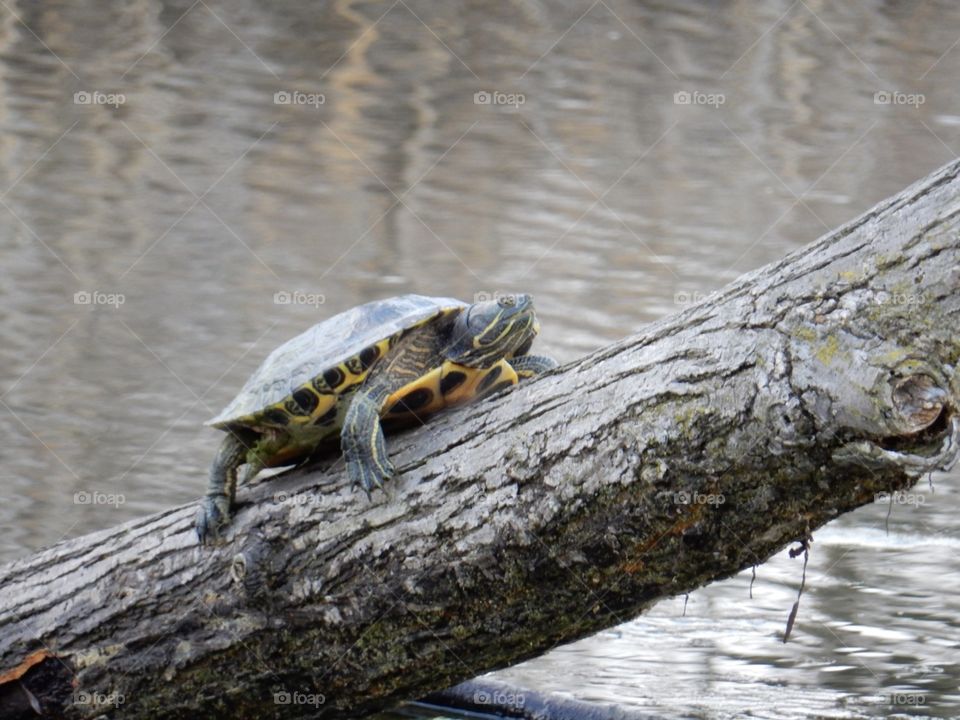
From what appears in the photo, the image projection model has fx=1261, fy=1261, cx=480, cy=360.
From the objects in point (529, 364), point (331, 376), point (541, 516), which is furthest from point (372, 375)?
point (541, 516)

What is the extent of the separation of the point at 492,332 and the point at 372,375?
0.31 meters

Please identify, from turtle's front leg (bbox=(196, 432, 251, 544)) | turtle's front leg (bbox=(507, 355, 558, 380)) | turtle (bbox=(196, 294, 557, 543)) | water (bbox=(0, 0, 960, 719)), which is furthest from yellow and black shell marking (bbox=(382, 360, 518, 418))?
water (bbox=(0, 0, 960, 719))

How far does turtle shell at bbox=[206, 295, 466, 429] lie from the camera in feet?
9.79

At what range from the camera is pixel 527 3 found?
1630cm

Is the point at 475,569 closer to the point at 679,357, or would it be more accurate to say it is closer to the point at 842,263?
the point at 679,357

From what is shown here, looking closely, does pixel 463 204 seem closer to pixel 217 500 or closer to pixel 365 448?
pixel 217 500

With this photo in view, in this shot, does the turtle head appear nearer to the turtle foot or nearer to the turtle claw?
the turtle foot

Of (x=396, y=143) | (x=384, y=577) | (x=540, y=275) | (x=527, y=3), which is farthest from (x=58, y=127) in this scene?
(x=384, y=577)

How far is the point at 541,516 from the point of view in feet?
8.66

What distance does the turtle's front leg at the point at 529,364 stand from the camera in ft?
10.5

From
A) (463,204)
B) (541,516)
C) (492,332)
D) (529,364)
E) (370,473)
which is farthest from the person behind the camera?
(463,204)

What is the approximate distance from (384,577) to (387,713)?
1059mm

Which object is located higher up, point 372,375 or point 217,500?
point 372,375

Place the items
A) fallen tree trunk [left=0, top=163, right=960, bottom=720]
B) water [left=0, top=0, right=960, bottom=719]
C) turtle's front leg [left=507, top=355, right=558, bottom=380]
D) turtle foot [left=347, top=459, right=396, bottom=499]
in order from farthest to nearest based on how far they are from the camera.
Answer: water [left=0, top=0, right=960, bottom=719] < turtle's front leg [left=507, top=355, right=558, bottom=380] < turtle foot [left=347, top=459, right=396, bottom=499] < fallen tree trunk [left=0, top=163, right=960, bottom=720]
